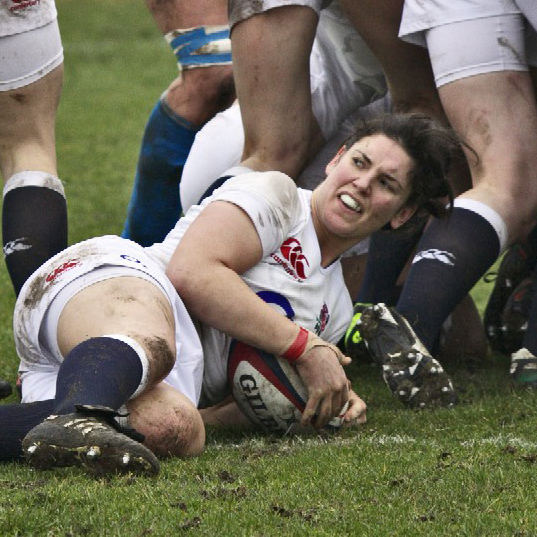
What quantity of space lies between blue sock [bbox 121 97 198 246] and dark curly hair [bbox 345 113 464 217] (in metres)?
1.63

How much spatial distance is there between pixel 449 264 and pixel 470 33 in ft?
2.31

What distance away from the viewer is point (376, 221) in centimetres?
360

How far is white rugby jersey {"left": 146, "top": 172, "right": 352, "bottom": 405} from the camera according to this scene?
11.2 ft

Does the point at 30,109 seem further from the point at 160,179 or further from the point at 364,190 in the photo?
the point at 160,179

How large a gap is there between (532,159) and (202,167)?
1.36 metres

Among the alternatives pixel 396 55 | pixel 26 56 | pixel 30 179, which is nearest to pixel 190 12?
pixel 396 55

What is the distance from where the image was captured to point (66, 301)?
10.3 feet

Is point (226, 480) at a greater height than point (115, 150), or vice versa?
point (226, 480)

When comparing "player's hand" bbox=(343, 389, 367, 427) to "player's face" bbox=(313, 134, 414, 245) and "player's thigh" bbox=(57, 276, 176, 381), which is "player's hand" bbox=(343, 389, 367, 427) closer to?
"player's face" bbox=(313, 134, 414, 245)

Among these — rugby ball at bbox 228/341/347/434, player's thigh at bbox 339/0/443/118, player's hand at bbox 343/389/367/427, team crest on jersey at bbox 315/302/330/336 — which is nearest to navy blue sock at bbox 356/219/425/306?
player's thigh at bbox 339/0/443/118

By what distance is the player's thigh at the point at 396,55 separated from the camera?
412 cm

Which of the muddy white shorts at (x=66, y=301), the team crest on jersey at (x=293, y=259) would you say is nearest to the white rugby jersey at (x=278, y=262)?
the team crest on jersey at (x=293, y=259)

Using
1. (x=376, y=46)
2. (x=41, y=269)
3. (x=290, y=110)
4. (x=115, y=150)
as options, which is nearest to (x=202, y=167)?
(x=290, y=110)

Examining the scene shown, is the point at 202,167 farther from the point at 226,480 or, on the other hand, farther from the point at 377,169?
the point at 226,480
